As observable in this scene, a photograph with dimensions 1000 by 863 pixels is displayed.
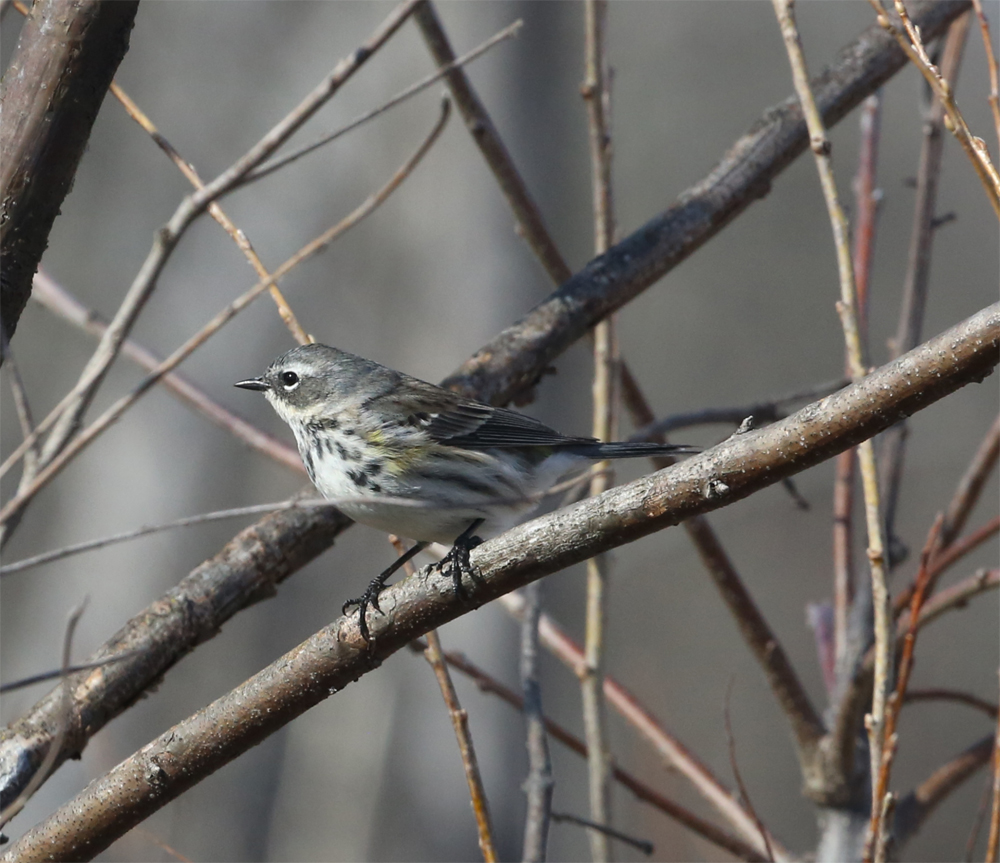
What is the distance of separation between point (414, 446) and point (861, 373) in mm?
1436

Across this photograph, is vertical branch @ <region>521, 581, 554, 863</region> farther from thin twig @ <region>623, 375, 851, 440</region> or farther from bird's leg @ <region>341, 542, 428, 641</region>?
thin twig @ <region>623, 375, 851, 440</region>

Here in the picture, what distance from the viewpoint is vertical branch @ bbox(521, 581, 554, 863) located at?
2.14m

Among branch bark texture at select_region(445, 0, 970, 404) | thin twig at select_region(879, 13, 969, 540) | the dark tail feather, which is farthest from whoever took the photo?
branch bark texture at select_region(445, 0, 970, 404)

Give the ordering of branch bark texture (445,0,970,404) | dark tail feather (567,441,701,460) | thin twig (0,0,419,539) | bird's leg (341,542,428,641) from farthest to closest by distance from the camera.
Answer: branch bark texture (445,0,970,404) < dark tail feather (567,441,701,460) < bird's leg (341,542,428,641) < thin twig (0,0,419,539)

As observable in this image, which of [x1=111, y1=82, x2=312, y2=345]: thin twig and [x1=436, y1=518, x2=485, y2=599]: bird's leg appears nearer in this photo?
[x1=436, y1=518, x2=485, y2=599]: bird's leg

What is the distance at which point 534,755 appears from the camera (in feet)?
7.59

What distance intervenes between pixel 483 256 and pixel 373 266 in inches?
72.8

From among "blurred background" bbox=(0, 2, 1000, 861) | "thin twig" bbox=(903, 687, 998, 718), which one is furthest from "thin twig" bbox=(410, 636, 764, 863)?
"blurred background" bbox=(0, 2, 1000, 861)

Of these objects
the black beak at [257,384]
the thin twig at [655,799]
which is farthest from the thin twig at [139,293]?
the black beak at [257,384]

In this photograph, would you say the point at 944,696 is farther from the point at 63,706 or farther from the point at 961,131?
the point at 63,706

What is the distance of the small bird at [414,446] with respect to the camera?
113 inches

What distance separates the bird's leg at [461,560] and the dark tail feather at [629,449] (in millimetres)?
408

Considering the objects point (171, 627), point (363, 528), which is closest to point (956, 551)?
point (171, 627)

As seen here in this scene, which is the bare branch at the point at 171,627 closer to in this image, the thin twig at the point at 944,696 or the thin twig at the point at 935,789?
the thin twig at the point at 944,696
